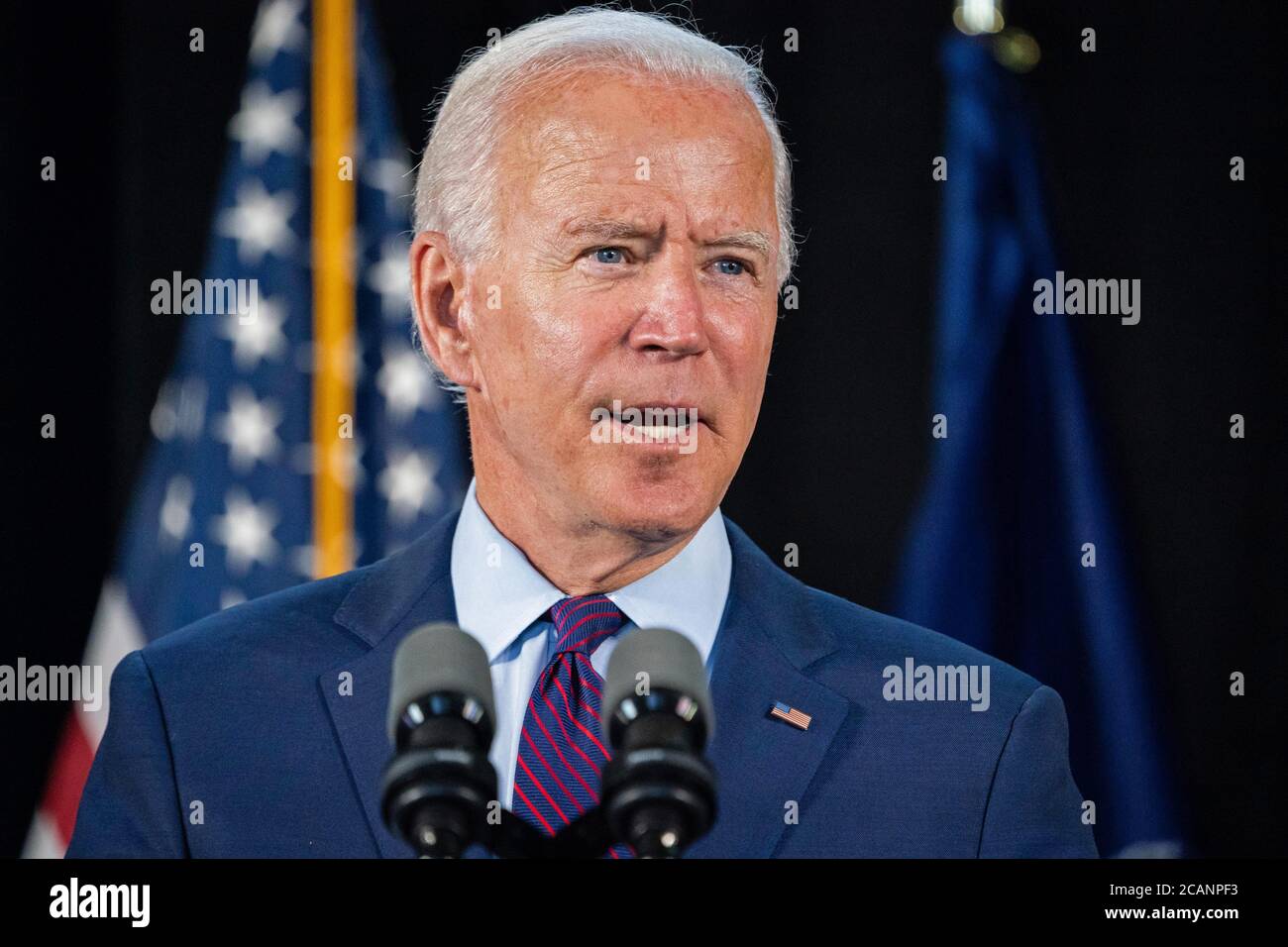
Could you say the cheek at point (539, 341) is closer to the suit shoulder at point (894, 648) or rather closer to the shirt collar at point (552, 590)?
the shirt collar at point (552, 590)

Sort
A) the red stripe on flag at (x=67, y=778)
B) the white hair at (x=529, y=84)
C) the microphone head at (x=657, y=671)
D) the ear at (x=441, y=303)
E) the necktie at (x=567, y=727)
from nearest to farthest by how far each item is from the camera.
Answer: the microphone head at (x=657, y=671) < the necktie at (x=567, y=727) < the white hair at (x=529, y=84) < the ear at (x=441, y=303) < the red stripe on flag at (x=67, y=778)

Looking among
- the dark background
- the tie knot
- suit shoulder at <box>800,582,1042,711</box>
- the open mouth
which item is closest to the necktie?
the tie knot

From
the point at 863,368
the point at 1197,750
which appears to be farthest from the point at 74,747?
the point at 1197,750

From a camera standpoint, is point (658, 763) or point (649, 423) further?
point (649, 423)

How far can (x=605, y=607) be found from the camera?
8.29 ft

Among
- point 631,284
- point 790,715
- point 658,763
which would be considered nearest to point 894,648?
point 790,715

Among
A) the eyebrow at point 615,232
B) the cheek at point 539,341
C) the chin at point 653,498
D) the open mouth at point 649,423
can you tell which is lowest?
the chin at point 653,498

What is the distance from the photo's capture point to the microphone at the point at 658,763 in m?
1.43

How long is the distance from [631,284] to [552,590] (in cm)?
51

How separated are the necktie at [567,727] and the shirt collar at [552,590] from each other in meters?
0.05

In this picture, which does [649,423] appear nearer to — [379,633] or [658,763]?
[379,633]

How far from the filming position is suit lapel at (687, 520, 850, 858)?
2.48m

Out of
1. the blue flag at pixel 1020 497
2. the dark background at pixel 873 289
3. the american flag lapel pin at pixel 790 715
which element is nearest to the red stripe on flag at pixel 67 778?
the dark background at pixel 873 289
